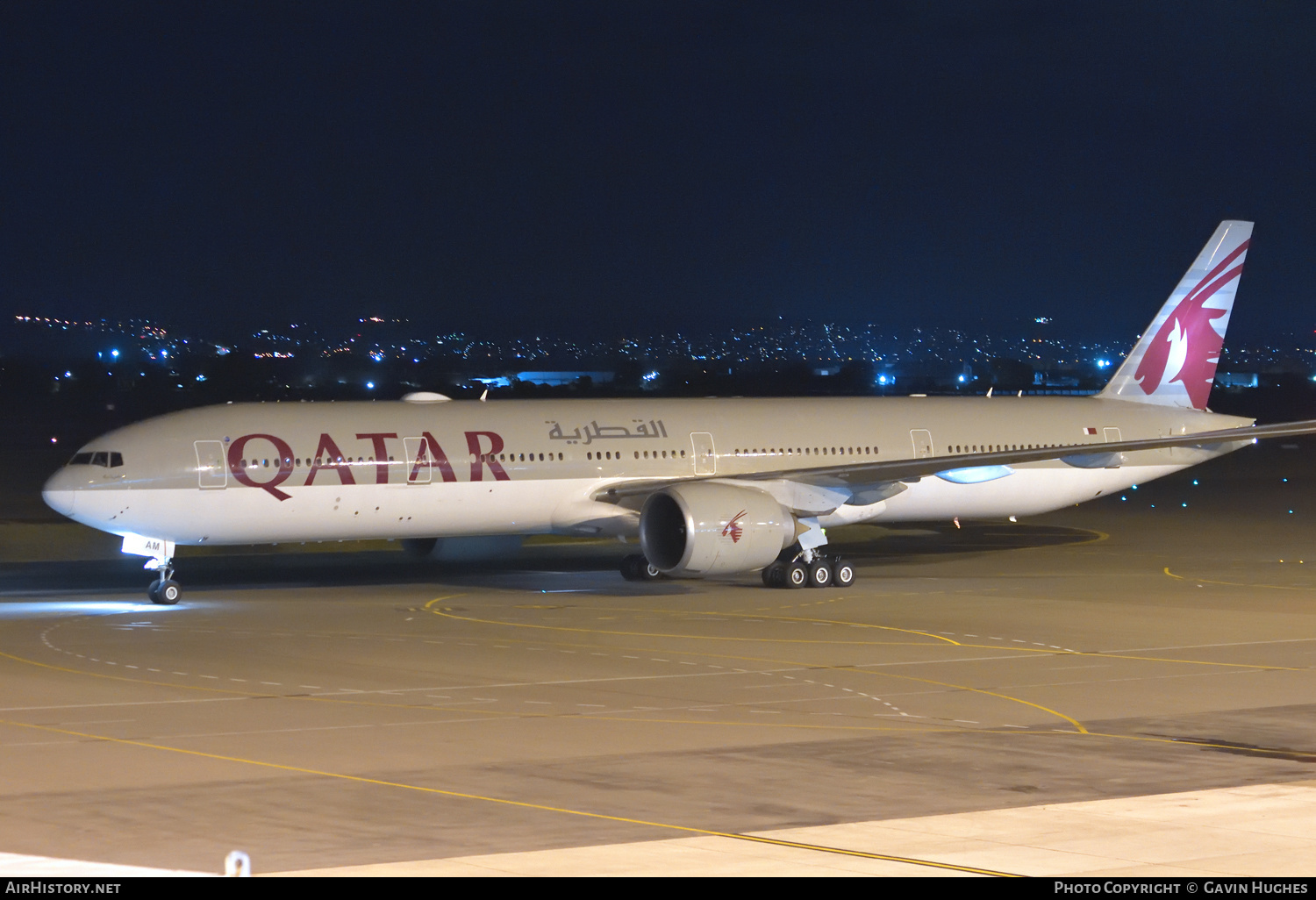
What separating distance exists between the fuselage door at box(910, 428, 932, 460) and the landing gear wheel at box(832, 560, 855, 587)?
14.4 feet

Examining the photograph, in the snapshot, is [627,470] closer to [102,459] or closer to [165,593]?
[165,593]

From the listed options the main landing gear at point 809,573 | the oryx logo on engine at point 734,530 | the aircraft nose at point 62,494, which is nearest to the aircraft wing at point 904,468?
the main landing gear at point 809,573

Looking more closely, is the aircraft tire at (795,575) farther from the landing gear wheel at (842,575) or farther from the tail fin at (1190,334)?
the tail fin at (1190,334)

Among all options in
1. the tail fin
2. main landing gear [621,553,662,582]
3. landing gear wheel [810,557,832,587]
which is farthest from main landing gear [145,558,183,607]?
the tail fin

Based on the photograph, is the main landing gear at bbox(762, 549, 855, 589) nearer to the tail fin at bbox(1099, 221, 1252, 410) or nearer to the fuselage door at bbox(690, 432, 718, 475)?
the fuselage door at bbox(690, 432, 718, 475)

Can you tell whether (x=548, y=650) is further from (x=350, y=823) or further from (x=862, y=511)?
(x=862, y=511)

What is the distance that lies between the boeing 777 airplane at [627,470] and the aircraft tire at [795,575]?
0.03m

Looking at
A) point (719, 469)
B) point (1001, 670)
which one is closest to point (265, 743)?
point (1001, 670)

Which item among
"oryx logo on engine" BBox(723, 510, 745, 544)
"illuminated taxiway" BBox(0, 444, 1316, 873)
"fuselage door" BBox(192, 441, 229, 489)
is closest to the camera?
"illuminated taxiway" BBox(0, 444, 1316, 873)

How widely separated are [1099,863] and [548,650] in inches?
488

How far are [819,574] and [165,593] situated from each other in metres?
10.9

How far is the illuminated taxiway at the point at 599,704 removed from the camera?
12.0 m

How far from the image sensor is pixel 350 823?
11602 mm

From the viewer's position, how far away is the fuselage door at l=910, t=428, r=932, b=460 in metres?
33.5
